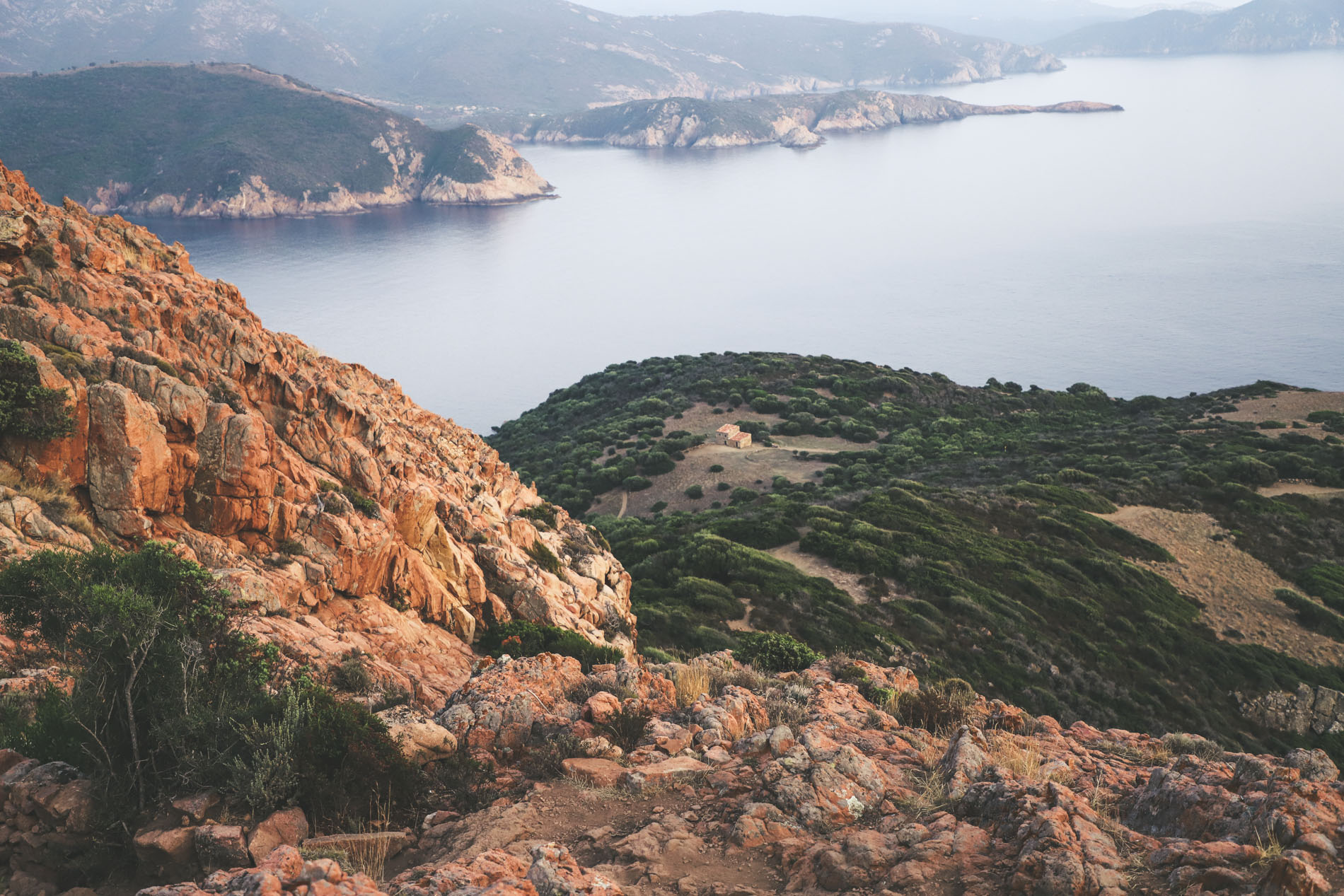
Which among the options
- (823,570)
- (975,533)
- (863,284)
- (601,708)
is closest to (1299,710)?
(975,533)

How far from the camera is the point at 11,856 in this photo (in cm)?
751

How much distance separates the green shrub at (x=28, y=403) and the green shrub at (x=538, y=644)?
8611 mm

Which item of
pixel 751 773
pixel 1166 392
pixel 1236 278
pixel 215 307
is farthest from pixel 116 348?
pixel 1236 278

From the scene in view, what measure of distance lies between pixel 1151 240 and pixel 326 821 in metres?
168

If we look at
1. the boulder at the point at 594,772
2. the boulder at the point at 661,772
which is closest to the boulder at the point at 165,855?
the boulder at the point at 594,772

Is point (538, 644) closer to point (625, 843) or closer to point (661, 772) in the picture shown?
point (661, 772)

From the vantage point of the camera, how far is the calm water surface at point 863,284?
102m

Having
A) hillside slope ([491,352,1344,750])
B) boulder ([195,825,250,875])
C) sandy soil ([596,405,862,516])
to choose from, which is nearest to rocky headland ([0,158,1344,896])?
boulder ([195,825,250,875])

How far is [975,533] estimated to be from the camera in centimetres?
3822

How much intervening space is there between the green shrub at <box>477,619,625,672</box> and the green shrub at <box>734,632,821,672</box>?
306 centimetres

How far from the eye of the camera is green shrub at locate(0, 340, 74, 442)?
1246 cm

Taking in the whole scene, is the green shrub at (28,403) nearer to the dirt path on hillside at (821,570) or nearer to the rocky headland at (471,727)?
the rocky headland at (471,727)

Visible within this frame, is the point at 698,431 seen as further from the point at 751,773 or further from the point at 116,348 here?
the point at 751,773

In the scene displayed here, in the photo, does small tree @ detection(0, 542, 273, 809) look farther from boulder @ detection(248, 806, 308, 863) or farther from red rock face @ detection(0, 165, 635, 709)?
red rock face @ detection(0, 165, 635, 709)
